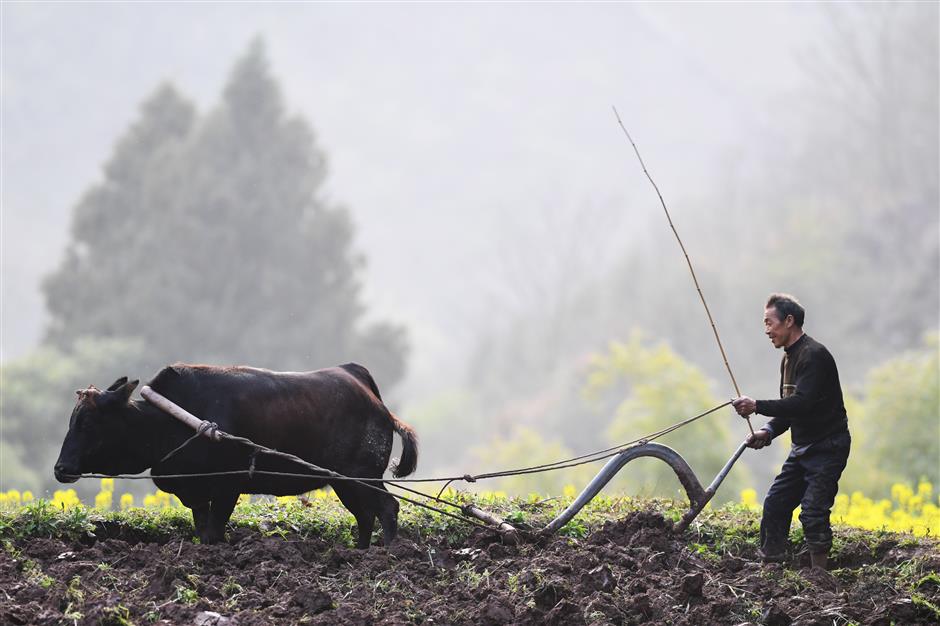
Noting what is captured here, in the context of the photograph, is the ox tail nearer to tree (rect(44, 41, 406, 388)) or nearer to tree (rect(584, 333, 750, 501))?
tree (rect(584, 333, 750, 501))

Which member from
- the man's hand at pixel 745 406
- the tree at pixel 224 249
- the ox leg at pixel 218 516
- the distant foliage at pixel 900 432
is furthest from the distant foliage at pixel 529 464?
the man's hand at pixel 745 406

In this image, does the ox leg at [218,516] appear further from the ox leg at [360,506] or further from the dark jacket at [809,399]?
the dark jacket at [809,399]

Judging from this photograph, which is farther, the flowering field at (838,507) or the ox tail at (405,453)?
the flowering field at (838,507)

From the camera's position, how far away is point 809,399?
7984 millimetres

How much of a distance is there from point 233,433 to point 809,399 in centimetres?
413

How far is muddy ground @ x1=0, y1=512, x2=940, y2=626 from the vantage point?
21.7 ft

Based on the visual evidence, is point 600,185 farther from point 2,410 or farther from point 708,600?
point 708,600

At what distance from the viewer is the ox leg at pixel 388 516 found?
8516 mm

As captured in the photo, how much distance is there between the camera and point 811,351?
8.08 metres

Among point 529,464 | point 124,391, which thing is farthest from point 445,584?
point 529,464

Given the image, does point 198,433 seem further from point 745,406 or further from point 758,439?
point 758,439

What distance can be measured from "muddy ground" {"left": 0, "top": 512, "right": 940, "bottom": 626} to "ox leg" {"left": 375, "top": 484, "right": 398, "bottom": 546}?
19 centimetres

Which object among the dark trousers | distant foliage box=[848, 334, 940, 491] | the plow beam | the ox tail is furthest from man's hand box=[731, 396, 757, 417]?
distant foliage box=[848, 334, 940, 491]

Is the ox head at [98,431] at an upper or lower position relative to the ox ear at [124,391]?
lower
